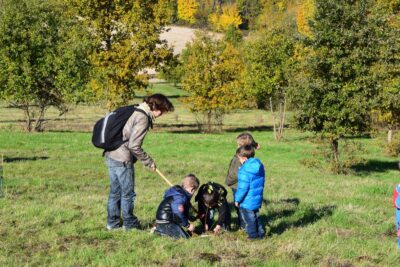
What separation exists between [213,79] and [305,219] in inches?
1268

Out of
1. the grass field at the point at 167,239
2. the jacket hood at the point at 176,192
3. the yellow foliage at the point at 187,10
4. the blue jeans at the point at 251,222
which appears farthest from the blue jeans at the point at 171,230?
the yellow foliage at the point at 187,10

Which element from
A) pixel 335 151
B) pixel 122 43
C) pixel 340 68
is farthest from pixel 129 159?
pixel 122 43

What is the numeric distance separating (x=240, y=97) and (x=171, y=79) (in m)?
45.0

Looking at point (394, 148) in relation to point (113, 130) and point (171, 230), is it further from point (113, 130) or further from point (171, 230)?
point (113, 130)

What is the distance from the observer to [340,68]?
19.4 meters

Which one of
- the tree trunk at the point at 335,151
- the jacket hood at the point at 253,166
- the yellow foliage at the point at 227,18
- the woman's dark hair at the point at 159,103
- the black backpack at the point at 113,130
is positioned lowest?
the tree trunk at the point at 335,151

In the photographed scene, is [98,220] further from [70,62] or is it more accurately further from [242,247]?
[70,62]

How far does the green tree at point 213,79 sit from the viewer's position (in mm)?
40469

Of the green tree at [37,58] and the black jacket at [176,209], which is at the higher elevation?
the green tree at [37,58]

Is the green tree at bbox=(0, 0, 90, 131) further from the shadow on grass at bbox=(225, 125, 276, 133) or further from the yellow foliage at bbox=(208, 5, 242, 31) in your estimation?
the yellow foliage at bbox=(208, 5, 242, 31)

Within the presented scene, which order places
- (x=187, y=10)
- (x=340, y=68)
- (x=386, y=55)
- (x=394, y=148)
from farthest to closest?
(x=187, y=10) → (x=394, y=148) → (x=386, y=55) → (x=340, y=68)

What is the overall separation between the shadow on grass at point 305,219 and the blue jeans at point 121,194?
232 cm

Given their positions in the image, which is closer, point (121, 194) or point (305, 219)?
point (121, 194)

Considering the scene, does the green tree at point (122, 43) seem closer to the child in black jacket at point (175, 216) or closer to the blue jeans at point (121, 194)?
the blue jeans at point (121, 194)
